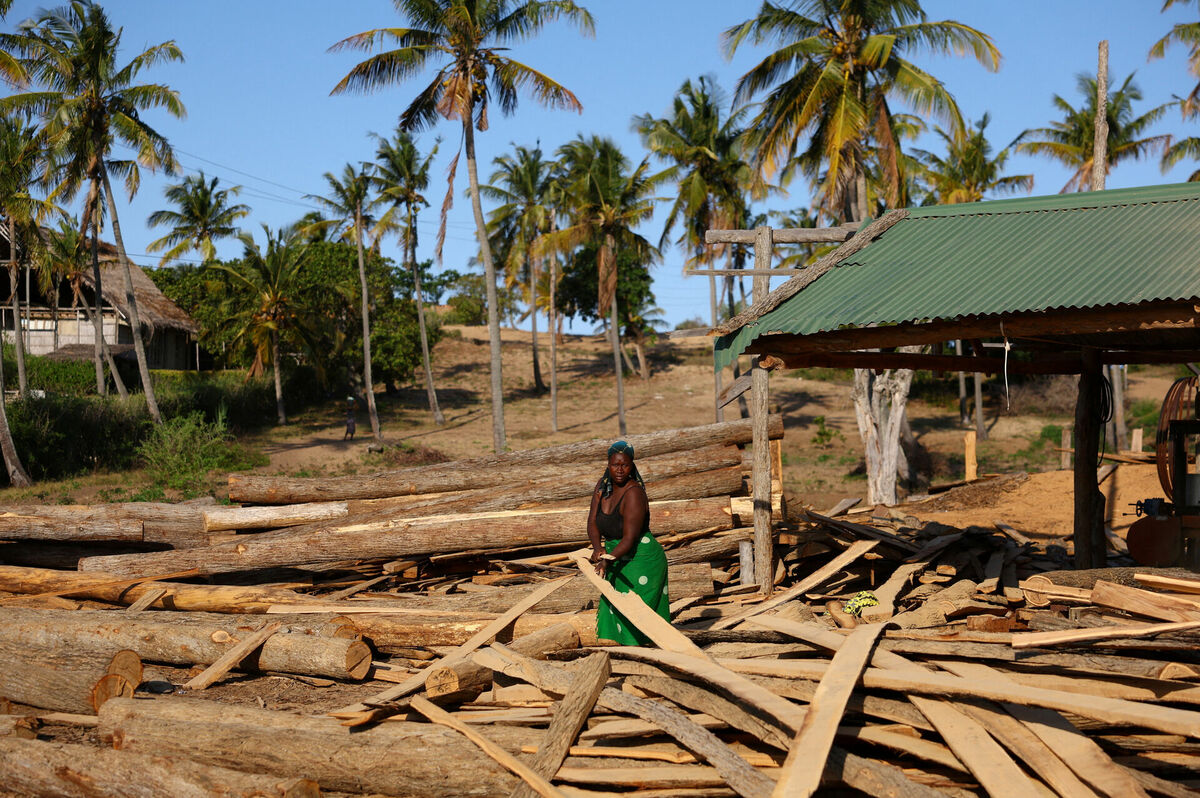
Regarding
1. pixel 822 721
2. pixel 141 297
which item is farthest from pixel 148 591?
pixel 141 297

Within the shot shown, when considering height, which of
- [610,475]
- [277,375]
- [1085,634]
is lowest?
[1085,634]

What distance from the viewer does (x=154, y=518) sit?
32.3ft

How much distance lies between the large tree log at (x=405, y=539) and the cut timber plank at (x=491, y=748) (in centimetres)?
381

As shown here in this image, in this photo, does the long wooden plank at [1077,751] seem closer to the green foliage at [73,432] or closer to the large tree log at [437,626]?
the large tree log at [437,626]

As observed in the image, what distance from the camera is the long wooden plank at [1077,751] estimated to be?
373 centimetres

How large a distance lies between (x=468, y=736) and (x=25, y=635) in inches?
191

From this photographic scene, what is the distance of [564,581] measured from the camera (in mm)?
7504

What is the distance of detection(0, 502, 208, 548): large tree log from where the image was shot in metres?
9.77

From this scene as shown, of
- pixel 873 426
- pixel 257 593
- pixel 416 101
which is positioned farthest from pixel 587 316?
pixel 257 593

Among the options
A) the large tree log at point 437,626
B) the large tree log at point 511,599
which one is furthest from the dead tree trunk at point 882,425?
the large tree log at point 437,626

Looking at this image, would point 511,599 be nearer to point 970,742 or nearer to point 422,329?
point 970,742

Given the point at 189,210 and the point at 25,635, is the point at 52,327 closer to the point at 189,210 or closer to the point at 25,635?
the point at 189,210

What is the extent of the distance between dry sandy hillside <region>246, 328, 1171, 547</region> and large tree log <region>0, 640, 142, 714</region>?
12.9 meters

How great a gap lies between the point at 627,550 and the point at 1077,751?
294 centimetres
